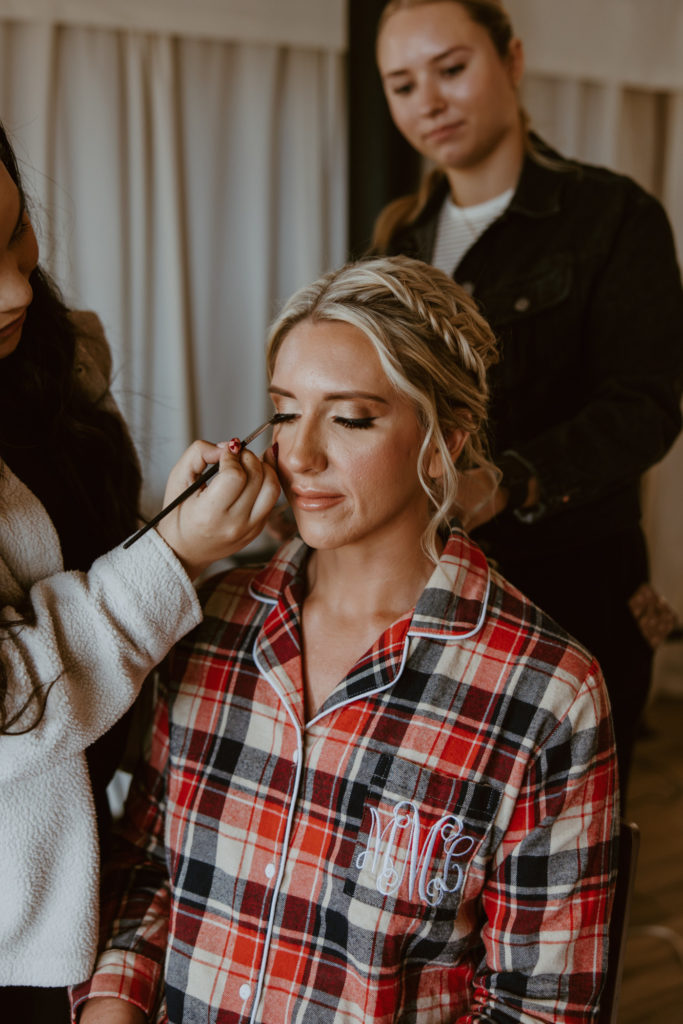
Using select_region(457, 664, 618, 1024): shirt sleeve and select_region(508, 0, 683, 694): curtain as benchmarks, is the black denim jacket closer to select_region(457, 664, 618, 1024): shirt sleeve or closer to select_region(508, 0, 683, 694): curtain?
select_region(457, 664, 618, 1024): shirt sleeve

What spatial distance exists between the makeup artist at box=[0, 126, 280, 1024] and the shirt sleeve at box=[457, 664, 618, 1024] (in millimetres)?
504

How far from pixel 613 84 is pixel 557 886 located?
8.60ft

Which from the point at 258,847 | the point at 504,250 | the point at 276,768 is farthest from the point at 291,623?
the point at 504,250

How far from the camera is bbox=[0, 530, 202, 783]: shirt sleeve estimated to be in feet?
3.18

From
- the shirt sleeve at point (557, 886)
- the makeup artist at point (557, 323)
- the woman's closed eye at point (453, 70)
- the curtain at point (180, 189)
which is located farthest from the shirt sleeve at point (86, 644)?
the woman's closed eye at point (453, 70)

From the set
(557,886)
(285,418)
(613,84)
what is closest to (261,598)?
(285,418)

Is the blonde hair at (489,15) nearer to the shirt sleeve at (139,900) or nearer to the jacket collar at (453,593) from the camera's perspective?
the jacket collar at (453,593)

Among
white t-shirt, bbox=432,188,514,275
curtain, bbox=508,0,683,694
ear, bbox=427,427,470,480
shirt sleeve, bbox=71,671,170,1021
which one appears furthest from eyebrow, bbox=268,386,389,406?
curtain, bbox=508,0,683,694

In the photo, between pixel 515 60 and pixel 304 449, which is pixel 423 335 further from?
pixel 515 60

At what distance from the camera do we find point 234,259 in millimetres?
2533

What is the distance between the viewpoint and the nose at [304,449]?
3.97 ft

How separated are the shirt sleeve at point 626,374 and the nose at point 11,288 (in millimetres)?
952

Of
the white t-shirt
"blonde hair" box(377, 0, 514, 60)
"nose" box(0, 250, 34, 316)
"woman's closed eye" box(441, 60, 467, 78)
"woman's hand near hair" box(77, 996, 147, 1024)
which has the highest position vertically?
"blonde hair" box(377, 0, 514, 60)

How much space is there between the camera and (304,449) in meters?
1.21
